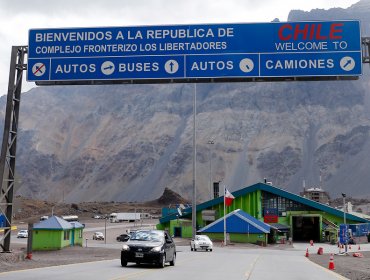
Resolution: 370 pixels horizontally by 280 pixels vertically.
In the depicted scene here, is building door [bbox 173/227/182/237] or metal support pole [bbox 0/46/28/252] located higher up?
metal support pole [bbox 0/46/28/252]

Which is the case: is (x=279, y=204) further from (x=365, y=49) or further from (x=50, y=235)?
(x=365, y=49)

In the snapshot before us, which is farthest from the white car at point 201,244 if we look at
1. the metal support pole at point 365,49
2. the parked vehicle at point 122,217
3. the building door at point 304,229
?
the parked vehicle at point 122,217

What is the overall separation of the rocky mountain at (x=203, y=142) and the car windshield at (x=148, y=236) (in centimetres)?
10570

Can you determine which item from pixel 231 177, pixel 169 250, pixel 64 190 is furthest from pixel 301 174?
pixel 169 250

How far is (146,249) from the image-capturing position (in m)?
20.2

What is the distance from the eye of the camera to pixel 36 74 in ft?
67.5

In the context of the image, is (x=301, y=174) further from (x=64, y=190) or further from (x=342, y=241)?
(x=342, y=241)

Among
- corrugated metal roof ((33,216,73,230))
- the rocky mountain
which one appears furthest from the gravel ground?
the rocky mountain

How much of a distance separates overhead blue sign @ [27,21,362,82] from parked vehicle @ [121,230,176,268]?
6303 millimetres

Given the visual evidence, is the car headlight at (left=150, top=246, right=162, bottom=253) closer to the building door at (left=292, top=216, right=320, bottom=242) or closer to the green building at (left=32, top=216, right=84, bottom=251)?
the green building at (left=32, top=216, right=84, bottom=251)

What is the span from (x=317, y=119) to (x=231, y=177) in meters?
32.1

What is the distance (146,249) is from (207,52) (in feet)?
25.8

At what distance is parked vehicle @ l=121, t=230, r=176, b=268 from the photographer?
795 inches

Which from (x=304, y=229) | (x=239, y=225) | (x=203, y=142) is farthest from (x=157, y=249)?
(x=203, y=142)
